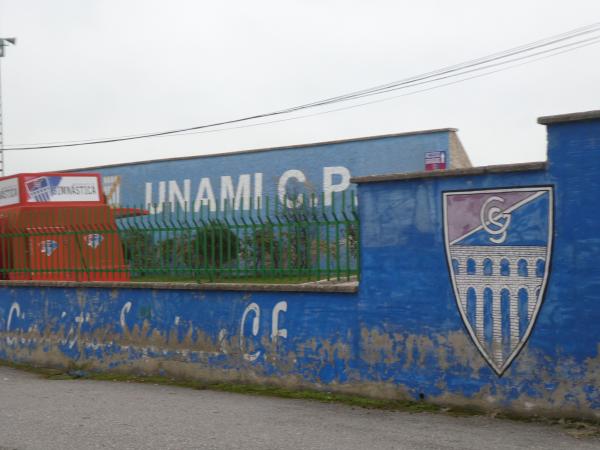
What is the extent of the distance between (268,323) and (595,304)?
12.1ft

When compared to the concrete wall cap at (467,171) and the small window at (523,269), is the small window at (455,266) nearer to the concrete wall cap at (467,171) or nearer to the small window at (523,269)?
the small window at (523,269)

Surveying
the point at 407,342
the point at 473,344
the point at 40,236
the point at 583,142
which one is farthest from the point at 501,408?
the point at 40,236

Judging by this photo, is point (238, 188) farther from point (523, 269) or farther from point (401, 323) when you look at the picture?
point (523, 269)

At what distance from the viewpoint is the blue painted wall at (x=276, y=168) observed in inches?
912

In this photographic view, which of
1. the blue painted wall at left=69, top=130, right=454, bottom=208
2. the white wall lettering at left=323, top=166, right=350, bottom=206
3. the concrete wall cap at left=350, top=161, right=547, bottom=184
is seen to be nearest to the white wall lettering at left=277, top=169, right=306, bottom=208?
the blue painted wall at left=69, top=130, right=454, bottom=208

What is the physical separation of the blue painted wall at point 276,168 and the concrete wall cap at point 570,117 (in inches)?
611

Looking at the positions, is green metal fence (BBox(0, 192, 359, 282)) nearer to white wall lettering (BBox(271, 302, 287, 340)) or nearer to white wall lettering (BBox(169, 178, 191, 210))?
white wall lettering (BBox(271, 302, 287, 340))

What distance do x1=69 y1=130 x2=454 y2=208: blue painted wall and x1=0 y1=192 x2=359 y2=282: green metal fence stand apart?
33.0ft

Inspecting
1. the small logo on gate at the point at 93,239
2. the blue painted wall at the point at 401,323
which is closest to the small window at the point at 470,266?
the blue painted wall at the point at 401,323

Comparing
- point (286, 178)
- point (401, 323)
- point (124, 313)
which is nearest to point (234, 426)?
point (401, 323)

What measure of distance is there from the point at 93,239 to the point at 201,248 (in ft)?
8.02

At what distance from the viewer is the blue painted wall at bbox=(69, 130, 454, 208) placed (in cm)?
2316

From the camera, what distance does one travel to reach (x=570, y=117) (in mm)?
6883

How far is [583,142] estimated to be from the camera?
686 cm
